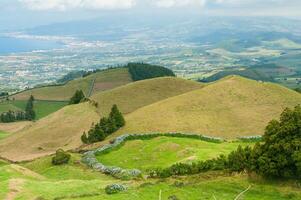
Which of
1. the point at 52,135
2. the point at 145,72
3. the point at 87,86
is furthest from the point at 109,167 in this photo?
the point at 145,72

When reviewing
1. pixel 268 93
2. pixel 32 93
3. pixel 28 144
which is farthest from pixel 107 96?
pixel 32 93

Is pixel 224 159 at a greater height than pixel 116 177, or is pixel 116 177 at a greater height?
pixel 224 159

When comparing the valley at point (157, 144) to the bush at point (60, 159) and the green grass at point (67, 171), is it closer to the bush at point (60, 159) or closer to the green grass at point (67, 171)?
the green grass at point (67, 171)

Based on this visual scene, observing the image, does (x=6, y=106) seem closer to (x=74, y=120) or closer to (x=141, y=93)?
(x=141, y=93)

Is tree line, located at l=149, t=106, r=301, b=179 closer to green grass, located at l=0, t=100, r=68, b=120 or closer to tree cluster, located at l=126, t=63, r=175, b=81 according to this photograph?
green grass, located at l=0, t=100, r=68, b=120

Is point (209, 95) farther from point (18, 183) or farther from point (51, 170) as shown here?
point (18, 183)

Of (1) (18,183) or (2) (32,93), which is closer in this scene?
(1) (18,183)
